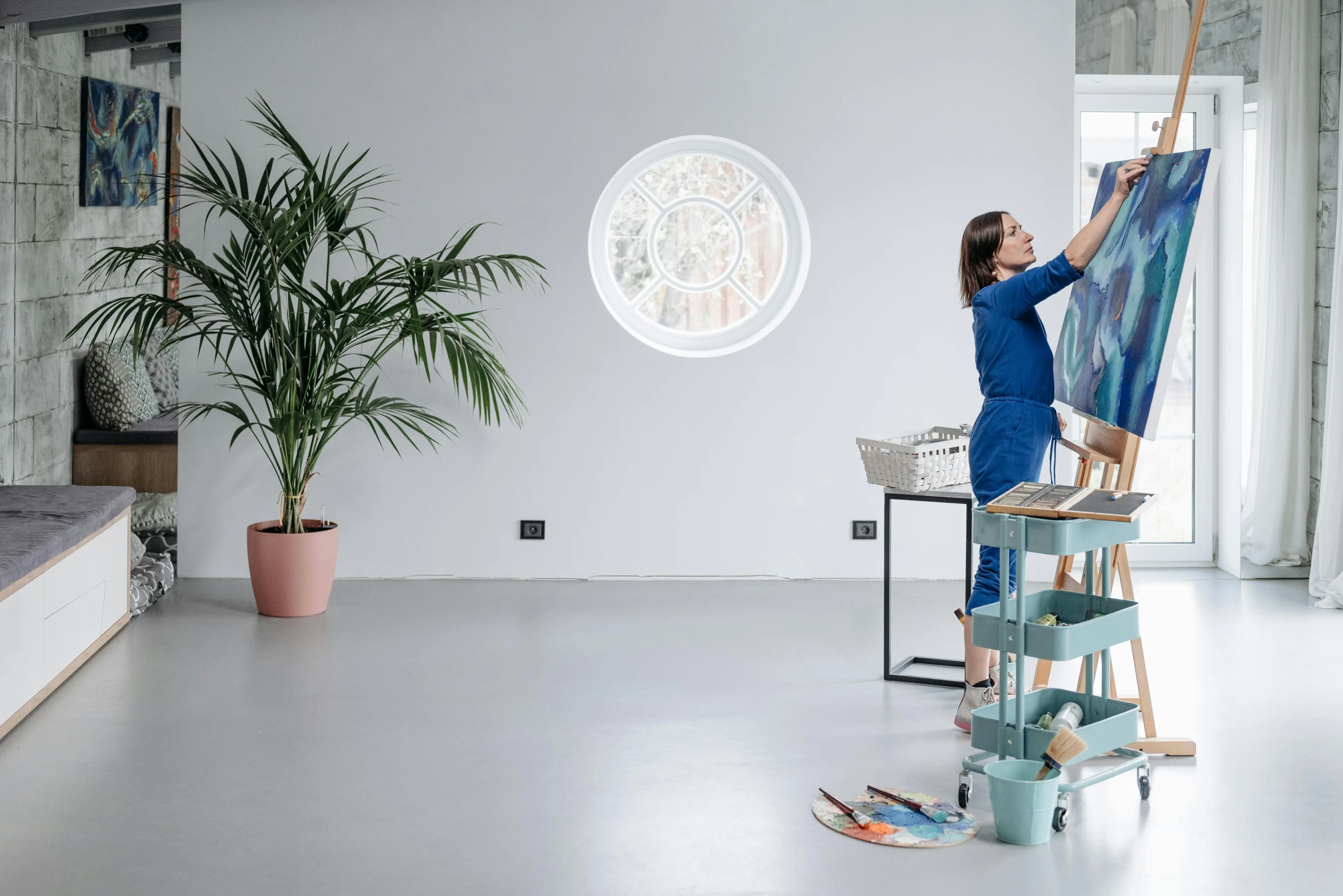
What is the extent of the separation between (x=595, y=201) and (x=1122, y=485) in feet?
9.46

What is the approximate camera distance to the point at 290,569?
15.6ft

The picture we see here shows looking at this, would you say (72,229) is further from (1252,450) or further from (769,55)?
(1252,450)

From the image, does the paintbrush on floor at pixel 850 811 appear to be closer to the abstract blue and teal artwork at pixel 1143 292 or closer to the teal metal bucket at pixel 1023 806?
the teal metal bucket at pixel 1023 806

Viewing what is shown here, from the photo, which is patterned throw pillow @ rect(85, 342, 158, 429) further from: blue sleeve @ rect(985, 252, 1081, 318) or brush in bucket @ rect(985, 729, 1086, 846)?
brush in bucket @ rect(985, 729, 1086, 846)

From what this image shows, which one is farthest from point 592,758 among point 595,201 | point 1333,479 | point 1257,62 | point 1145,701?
point 1257,62

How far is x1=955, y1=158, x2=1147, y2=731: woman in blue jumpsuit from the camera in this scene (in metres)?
3.35

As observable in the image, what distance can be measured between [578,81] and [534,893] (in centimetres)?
372

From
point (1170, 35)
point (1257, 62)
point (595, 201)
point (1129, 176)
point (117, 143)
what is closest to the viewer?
point (1129, 176)

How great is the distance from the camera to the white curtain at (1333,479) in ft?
16.8

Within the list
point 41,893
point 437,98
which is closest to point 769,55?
point 437,98

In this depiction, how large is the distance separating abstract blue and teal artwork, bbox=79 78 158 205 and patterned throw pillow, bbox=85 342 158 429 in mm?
832

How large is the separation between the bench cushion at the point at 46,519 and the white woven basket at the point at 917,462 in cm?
255

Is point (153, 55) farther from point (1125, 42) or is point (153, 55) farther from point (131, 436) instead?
point (1125, 42)

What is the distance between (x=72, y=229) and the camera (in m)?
6.66
